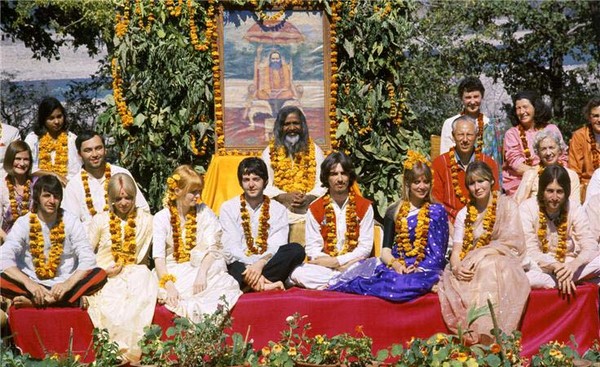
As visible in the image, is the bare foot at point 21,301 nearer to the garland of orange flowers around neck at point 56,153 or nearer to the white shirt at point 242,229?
the white shirt at point 242,229

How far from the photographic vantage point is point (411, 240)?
6.51 meters

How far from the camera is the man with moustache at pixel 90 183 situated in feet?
23.3

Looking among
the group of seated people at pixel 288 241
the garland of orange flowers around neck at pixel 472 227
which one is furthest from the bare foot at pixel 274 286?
the garland of orange flowers around neck at pixel 472 227

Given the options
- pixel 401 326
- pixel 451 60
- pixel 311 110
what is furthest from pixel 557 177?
pixel 451 60

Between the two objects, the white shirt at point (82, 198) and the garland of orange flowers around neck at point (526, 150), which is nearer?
the white shirt at point (82, 198)

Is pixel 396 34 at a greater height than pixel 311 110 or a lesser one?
greater

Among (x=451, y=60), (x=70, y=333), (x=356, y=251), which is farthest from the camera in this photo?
(x=451, y=60)

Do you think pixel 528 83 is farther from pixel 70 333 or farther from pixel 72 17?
pixel 70 333

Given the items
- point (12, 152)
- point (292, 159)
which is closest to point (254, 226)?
point (292, 159)

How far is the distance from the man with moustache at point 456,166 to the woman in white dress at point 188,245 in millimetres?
1712

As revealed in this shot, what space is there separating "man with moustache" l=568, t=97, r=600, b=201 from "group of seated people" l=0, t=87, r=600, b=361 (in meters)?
0.52

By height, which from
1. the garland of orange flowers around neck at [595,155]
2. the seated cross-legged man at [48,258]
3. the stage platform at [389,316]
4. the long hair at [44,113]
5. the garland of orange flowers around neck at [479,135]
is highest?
the long hair at [44,113]

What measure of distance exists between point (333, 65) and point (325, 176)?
2.15 meters

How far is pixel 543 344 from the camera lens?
6.08 meters
